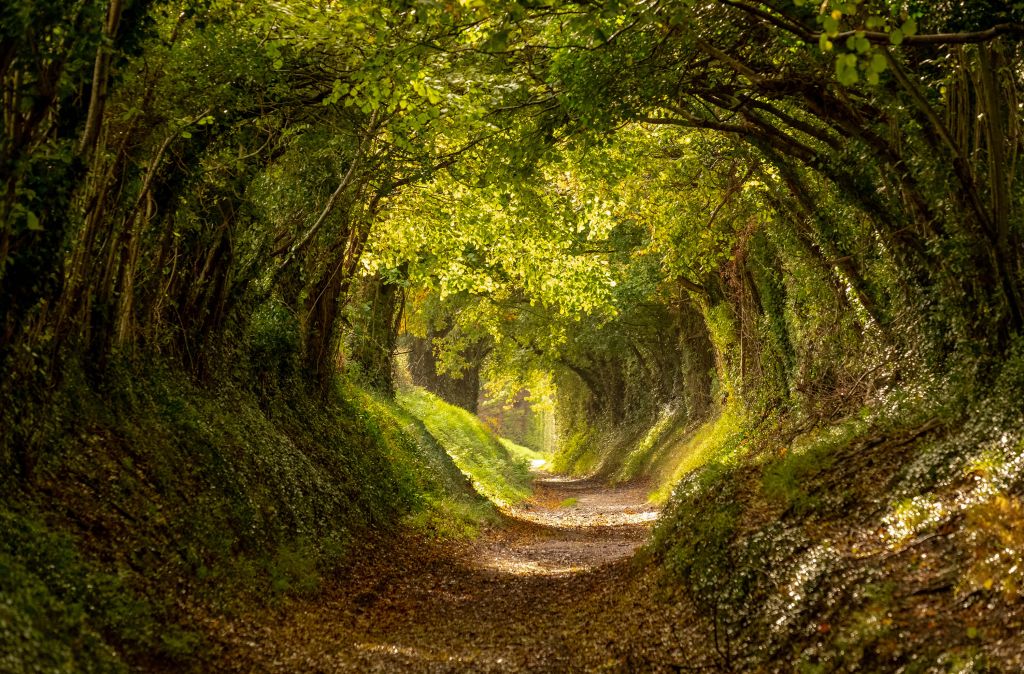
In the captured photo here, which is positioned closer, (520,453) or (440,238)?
(440,238)

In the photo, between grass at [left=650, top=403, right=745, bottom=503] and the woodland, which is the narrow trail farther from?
grass at [left=650, top=403, right=745, bottom=503]

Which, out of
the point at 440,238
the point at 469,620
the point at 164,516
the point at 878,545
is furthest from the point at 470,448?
the point at 878,545

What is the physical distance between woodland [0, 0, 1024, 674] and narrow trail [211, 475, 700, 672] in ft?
0.24

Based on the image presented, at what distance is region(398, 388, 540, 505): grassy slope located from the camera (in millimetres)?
27172

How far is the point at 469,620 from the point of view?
1039 cm

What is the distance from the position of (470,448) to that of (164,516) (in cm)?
2269

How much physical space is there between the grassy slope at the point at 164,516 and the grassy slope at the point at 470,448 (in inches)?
449

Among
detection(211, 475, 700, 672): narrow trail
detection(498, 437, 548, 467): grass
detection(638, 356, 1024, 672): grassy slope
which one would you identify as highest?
detection(638, 356, 1024, 672): grassy slope

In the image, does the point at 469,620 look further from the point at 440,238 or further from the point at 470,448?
the point at 470,448

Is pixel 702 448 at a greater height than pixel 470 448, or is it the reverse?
pixel 702 448

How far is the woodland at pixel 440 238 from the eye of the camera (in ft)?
21.1

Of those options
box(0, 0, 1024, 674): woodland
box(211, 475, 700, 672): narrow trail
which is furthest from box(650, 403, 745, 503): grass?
box(211, 475, 700, 672): narrow trail

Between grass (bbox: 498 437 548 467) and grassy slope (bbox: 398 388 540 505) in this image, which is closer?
grassy slope (bbox: 398 388 540 505)

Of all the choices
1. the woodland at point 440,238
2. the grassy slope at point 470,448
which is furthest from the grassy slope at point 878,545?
the grassy slope at point 470,448
